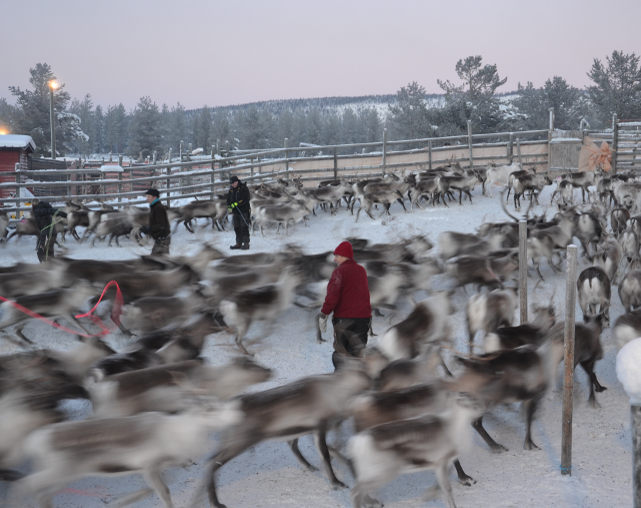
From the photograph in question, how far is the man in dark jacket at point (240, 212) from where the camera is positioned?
13.8 metres

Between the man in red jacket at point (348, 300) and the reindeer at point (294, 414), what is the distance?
3.90ft

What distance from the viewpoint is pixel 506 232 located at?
1205 centimetres

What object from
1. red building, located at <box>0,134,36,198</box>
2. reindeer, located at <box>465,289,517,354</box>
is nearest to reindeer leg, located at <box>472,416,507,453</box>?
reindeer, located at <box>465,289,517,354</box>

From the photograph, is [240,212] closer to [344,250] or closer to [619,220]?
[344,250]

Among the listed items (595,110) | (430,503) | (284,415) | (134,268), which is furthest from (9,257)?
(595,110)

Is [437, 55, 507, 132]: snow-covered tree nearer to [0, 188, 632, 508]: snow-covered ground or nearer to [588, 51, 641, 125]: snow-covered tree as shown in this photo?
[588, 51, 641, 125]: snow-covered tree

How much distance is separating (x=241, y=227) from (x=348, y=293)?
288 inches

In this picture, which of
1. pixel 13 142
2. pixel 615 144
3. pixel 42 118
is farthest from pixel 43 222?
pixel 42 118

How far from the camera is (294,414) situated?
5.22m

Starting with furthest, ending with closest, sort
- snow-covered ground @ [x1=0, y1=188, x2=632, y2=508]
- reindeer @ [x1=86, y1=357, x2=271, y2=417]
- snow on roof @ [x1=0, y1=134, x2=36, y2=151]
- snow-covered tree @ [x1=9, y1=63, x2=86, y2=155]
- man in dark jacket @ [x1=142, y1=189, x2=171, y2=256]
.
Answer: snow-covered tree @ [x1=9, y1=63, x2=86, y2=155]
snow on roof @ [x1=0, y1=134, x2=36, y2=151]
man in dark jacket @ [x1=142, y1=189, x2=171, y2=256]
reindeer @ [x1=86, y1=357, x2=271, y2=417]
snow-covered ground @ [x1=0, y1=188, x2=632, y2=508]

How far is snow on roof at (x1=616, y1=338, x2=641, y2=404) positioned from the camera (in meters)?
3.27

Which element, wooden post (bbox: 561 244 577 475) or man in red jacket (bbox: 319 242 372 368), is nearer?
wooden post (bbox: 561 244 577 475)

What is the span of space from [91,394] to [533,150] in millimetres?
23560

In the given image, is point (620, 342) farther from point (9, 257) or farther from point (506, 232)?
point (9, 257)
